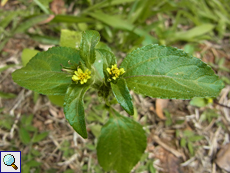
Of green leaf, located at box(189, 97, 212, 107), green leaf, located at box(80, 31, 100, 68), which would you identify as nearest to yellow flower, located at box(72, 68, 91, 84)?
green leaf, located at box(80, 31, 100, 68)

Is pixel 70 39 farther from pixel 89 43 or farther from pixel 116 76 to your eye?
pixel 116 76

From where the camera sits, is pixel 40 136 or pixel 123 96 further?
pixel 40 136

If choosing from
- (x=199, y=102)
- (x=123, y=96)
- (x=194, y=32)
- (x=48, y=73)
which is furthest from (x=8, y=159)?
(x=194, y=32)

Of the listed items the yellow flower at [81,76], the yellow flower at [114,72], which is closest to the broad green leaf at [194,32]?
the yellow flower at [114,72]

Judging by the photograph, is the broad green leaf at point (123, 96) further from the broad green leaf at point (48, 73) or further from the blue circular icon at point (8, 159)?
the blue circular icon at point (8, 159)

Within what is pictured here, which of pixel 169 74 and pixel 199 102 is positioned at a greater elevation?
pixel 169 74

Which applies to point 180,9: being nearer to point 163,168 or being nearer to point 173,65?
point 173,65
